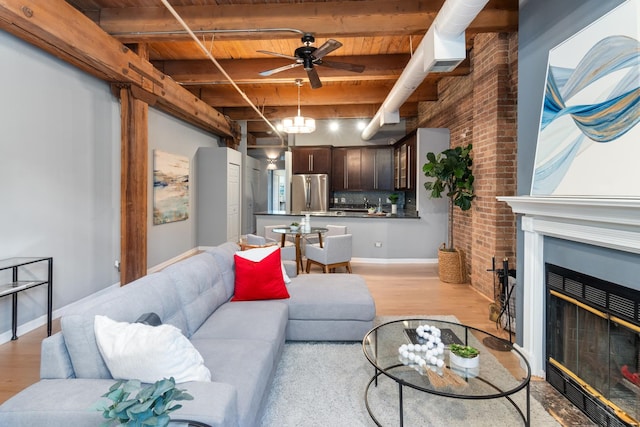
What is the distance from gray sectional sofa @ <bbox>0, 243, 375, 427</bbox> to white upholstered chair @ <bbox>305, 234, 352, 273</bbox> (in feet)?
4.61

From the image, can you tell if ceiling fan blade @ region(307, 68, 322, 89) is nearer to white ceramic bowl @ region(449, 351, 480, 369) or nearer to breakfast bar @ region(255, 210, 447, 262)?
breakfast bar @ region(255, 210, 447, 262)

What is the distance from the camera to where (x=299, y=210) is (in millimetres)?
8766

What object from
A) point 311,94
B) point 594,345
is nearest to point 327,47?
point 594,345

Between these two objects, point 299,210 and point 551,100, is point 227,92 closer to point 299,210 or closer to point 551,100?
point 299,210

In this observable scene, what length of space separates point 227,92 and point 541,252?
6308 millimetres

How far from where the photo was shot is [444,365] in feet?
6.22

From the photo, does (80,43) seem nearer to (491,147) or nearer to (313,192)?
(491,147)

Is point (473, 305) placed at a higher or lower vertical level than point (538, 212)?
lower

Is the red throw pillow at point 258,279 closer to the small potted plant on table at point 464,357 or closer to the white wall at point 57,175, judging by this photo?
the small potted plant on table at point 464,357

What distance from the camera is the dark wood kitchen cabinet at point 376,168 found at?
28.0 feet

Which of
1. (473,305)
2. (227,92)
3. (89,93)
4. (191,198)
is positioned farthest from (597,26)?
(191,198)

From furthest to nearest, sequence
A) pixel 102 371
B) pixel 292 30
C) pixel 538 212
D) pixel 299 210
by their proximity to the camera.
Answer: pixel 299 210 < pixel 292 30 < pixel 538 212 < pixel 102 371

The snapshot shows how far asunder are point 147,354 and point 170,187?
5301 millimetres

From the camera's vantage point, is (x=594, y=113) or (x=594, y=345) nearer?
(x=594, y=113)
